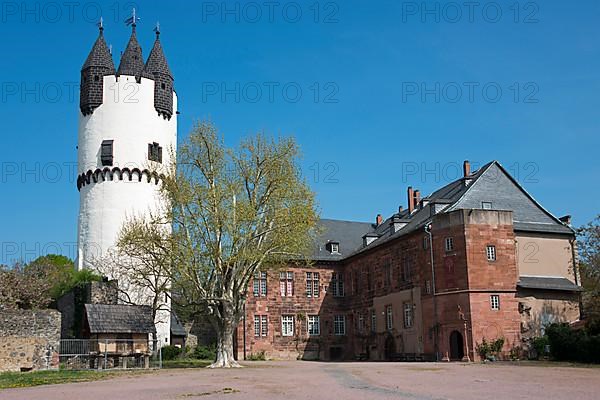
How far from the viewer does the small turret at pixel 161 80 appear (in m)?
54.1

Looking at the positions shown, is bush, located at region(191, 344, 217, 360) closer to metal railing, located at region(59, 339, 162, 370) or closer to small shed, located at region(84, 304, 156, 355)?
small shed, located at region(84, 304, 156, 355)

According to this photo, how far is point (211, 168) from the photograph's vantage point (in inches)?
1449

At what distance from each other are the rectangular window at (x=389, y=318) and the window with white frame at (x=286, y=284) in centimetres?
930

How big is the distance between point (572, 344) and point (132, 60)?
36835 mm

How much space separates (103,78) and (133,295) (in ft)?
53.0

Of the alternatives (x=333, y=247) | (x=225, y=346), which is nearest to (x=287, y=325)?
(x=333, y=247)

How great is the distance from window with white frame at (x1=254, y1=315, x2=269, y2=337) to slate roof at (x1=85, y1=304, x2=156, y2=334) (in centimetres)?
1736

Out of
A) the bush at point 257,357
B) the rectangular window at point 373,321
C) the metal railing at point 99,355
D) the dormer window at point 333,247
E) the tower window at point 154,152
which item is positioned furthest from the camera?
the dormer window at point 333,247

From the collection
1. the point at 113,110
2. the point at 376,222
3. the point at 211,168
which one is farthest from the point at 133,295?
the point at 376,222

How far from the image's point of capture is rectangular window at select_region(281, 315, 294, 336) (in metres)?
54.6

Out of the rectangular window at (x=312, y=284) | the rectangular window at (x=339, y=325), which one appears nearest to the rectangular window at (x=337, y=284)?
the rectangular window at (x=312, y=284)

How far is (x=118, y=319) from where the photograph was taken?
36062mm

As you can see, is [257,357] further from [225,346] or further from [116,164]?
[225,346]

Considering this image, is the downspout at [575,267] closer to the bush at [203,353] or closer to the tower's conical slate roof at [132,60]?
the bush at [203,353]
